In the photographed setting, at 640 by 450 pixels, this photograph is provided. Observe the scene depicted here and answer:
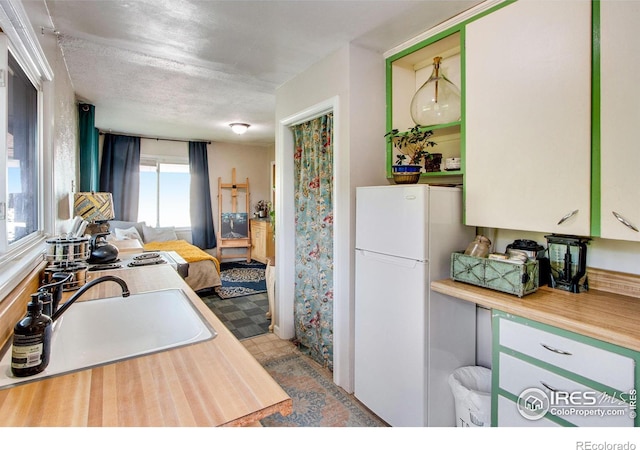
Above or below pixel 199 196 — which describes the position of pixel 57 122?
above

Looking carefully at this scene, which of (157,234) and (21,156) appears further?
(157,234)

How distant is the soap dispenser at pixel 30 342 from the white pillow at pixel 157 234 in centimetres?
506

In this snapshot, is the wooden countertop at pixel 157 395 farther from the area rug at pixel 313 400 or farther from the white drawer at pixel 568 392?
the area rug at pixel 313 400

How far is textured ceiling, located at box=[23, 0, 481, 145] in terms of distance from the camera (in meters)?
1.77

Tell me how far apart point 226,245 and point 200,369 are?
225 inches

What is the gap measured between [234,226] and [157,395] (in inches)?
233

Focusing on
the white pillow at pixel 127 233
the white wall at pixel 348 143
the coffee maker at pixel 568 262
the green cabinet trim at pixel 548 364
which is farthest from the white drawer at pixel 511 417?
the white pillow at pixel 127 233

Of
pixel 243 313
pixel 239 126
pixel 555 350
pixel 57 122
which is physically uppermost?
pixel 239 126

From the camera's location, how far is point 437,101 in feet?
6.57

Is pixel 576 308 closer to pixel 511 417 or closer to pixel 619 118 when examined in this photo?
pixel 511 417

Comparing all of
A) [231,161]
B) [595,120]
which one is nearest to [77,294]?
[595,120]

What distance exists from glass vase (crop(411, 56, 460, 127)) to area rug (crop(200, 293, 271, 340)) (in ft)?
7.78

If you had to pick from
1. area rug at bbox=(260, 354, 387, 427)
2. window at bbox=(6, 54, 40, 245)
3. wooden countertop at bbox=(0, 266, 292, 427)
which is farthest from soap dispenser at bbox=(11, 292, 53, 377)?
area rug at bbox=(260, 354, 387, 427)

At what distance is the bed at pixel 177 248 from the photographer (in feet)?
14.4
